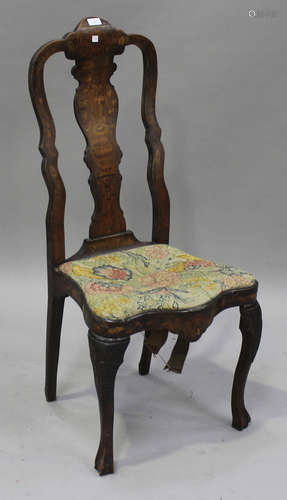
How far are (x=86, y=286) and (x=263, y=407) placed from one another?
0.73 m

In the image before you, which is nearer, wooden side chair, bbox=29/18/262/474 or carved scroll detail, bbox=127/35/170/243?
wooden side chair, bbox=29/18/262/474

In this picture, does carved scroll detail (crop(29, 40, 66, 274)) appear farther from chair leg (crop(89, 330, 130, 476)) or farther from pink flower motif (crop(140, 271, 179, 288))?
chair leg (crop(89, 330, 130, 476))

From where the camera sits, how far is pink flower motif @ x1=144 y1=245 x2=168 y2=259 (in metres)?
2.29

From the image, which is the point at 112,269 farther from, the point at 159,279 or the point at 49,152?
the point at 49,152

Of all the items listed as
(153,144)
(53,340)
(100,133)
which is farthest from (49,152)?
(53,340)

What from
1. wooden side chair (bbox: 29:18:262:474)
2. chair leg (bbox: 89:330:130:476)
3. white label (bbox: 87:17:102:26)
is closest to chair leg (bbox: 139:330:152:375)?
wooden side chair (bbox: 29:18:262:474)

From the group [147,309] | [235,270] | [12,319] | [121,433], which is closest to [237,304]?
[235,270]

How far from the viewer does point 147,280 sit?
2.15 metres

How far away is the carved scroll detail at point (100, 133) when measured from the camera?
2.21 meters

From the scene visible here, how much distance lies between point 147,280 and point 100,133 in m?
0.46

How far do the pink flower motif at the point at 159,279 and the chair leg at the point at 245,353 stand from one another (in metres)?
0.21

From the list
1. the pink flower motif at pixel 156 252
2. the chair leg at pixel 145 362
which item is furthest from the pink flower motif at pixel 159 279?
the chair leg at pixel 145 362

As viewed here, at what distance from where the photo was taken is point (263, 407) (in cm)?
237

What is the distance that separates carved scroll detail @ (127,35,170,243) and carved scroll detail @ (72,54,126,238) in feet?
0.34
